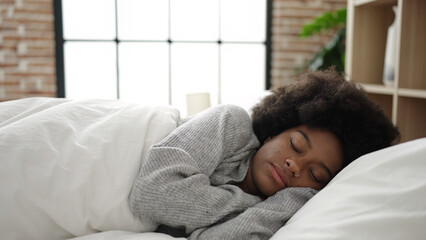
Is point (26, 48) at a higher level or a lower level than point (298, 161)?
higher

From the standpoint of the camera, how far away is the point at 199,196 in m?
0.96

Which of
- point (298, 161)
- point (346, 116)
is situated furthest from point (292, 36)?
point (298, 161)

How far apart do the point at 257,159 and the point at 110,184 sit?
1.43 ft

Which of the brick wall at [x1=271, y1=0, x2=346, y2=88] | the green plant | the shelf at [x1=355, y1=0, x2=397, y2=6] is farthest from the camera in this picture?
the brick wall at [x1=271, y1=0, x2=346, y2=88]

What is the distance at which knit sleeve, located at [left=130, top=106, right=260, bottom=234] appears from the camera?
0.95 m

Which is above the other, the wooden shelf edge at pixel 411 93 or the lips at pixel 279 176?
the wooden shelf edge at pixel 411 93

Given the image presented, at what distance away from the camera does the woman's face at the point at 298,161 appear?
1118 millimetres

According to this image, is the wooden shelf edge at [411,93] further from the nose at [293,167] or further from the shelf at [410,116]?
the nose at [293,167]

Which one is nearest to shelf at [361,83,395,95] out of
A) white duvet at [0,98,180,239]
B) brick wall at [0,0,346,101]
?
white duvet at [0,98,180,239]

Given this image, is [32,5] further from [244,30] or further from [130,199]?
[130,199]

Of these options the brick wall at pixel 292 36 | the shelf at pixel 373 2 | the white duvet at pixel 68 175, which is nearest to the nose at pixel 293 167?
the white duvet at pixel 68 175

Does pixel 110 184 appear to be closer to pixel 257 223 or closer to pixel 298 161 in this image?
pixel 257 223

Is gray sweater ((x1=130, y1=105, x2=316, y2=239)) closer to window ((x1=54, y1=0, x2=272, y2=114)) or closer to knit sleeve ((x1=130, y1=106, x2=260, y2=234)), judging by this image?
knit sleeve ((x1=130, y1=106, x2=260, y2=234))

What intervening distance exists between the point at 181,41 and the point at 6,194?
2.41 metres
